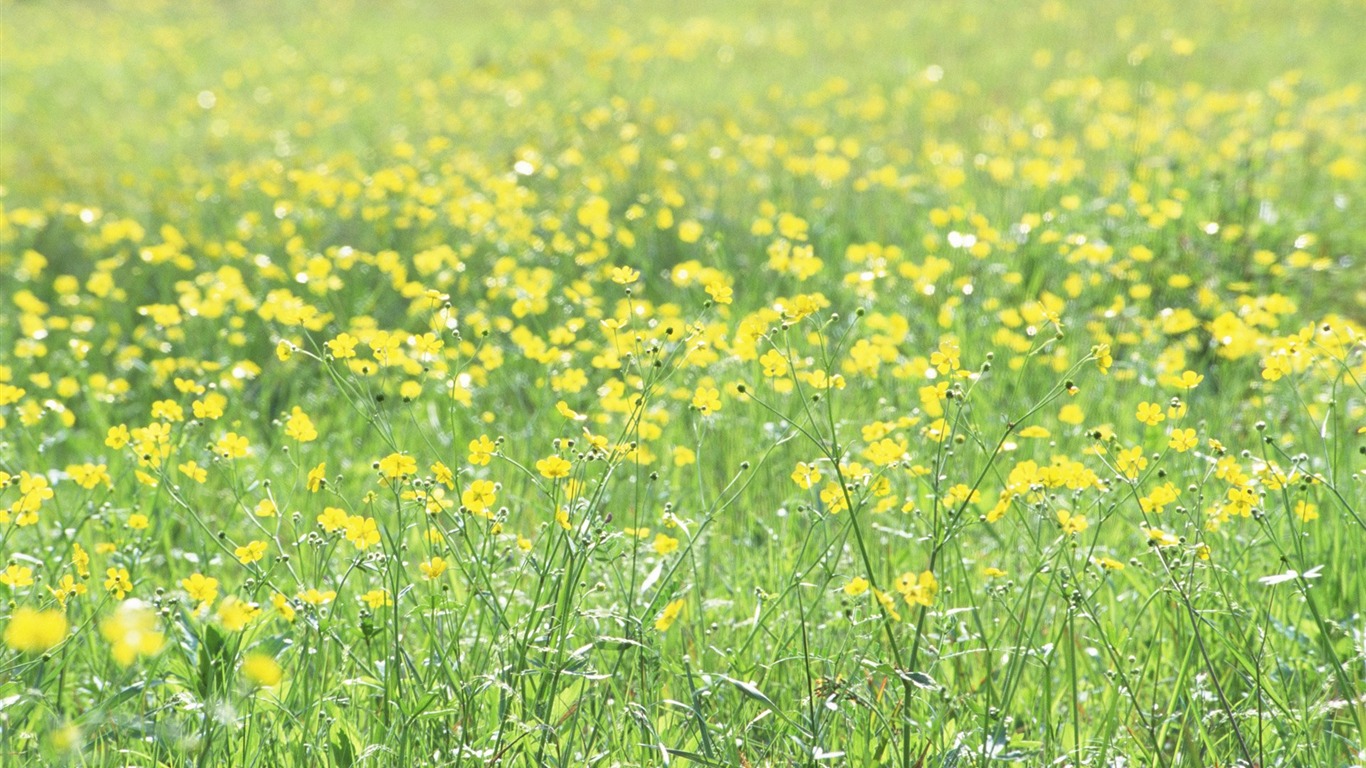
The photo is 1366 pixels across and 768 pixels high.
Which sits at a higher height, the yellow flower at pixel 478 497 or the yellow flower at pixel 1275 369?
the yellow flower at pixel 478 497

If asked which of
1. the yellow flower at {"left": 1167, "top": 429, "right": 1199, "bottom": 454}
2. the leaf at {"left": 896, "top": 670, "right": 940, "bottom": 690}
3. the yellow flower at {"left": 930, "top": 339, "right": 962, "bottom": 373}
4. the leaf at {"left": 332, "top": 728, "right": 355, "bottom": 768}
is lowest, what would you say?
the leaf at {"left": 332, "top": 728, "right": 355, "bottom": 768}

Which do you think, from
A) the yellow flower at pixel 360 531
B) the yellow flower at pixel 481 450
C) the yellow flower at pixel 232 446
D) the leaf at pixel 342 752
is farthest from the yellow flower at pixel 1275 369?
the yellow flower at pixel 232 446

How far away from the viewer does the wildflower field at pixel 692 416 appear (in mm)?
1902

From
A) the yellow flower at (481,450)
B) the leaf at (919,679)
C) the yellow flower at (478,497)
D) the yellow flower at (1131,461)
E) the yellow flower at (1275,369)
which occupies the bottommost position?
the leaf at (919,679)

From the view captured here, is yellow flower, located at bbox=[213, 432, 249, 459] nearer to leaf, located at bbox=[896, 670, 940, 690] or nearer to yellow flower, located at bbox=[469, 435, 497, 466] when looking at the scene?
yellow flower, located at bbox=[469, 435, 497, 466]

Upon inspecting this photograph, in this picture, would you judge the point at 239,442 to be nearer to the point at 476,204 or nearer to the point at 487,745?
the point at 487,745

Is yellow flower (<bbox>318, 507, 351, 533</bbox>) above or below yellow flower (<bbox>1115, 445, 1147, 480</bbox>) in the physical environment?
above

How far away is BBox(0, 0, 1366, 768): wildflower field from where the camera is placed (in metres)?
1.90

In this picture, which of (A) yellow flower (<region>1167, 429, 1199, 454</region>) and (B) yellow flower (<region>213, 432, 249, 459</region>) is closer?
(A) yellow flower (<region>1167, 429, 1199, 454</region>)

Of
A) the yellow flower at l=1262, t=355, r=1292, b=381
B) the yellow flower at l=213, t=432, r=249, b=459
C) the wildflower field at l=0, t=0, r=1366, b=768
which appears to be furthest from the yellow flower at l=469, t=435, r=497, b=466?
the yellow flower at l=1262, t=355, r=1292, b=381

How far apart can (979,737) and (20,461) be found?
8.19 feet

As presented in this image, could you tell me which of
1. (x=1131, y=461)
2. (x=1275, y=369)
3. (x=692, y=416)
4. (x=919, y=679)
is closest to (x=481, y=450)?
(x=919, y=679)

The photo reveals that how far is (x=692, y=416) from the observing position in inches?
119

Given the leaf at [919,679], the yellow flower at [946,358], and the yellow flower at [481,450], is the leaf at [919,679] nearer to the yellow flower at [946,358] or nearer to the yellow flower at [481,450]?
the yellow flower at [946,358]
